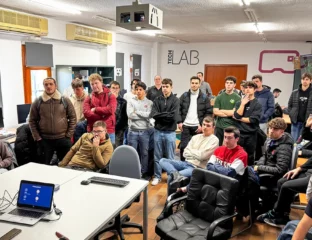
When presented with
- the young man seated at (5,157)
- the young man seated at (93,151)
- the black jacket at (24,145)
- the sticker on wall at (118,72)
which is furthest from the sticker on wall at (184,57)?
the young man seated at (5,157)

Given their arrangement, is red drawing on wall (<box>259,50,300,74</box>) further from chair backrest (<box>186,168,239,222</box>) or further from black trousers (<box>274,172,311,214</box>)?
chair backrest (<box>186,168,239,222</box>)

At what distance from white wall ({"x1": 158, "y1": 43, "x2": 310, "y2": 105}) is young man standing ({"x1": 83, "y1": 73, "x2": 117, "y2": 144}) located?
731 centimetres

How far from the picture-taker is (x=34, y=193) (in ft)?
6.73

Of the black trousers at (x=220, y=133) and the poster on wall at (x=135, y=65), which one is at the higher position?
the poster on wall at (x=135, y=65)

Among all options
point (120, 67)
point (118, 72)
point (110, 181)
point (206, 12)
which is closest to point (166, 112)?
point (110, 181)

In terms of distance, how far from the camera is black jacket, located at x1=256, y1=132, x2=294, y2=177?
124 inches

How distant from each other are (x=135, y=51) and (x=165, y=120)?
20.7ft

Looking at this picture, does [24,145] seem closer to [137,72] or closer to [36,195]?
[36,195]

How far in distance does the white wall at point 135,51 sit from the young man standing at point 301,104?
17.6 ft

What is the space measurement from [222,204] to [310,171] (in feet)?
4.10

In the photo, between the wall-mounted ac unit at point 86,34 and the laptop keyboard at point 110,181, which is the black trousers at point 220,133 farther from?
the wall-mounted ac unit at point 86,34

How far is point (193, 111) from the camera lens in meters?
4.27

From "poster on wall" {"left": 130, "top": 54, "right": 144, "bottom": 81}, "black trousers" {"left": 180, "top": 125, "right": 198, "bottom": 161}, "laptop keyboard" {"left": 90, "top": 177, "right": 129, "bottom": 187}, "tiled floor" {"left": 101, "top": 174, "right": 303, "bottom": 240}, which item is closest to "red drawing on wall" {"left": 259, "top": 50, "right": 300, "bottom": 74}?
"poster on wall" {"left": 130, "top": 54, "right": 144, "bottom": 81}

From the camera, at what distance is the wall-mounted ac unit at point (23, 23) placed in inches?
183
